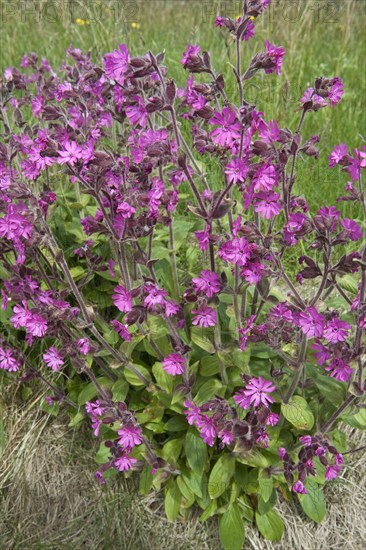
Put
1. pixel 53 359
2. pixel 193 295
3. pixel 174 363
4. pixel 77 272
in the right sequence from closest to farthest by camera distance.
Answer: pixel 193 295 → pixel 174 363 → pixel 53 359 → pixel 77 272

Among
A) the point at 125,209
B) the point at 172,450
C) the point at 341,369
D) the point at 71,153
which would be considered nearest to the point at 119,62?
the point at 71,153

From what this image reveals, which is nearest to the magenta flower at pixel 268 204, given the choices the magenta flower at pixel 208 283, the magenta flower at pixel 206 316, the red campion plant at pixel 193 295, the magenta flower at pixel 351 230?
the red campion plant at pixel 193 295

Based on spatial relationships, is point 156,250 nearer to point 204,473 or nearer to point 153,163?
point 153,163

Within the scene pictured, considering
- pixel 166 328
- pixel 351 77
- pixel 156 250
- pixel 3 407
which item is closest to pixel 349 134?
pixel 351 77

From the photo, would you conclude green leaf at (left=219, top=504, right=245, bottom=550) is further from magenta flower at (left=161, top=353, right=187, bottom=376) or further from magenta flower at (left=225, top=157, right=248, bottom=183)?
magenta flower at (left=225, top=157, right=248, bottom=183)

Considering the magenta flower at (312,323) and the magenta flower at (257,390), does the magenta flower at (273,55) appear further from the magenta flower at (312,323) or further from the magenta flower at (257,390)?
the magenta flower at (257,390)

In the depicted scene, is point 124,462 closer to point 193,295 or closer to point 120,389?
point 120,389
